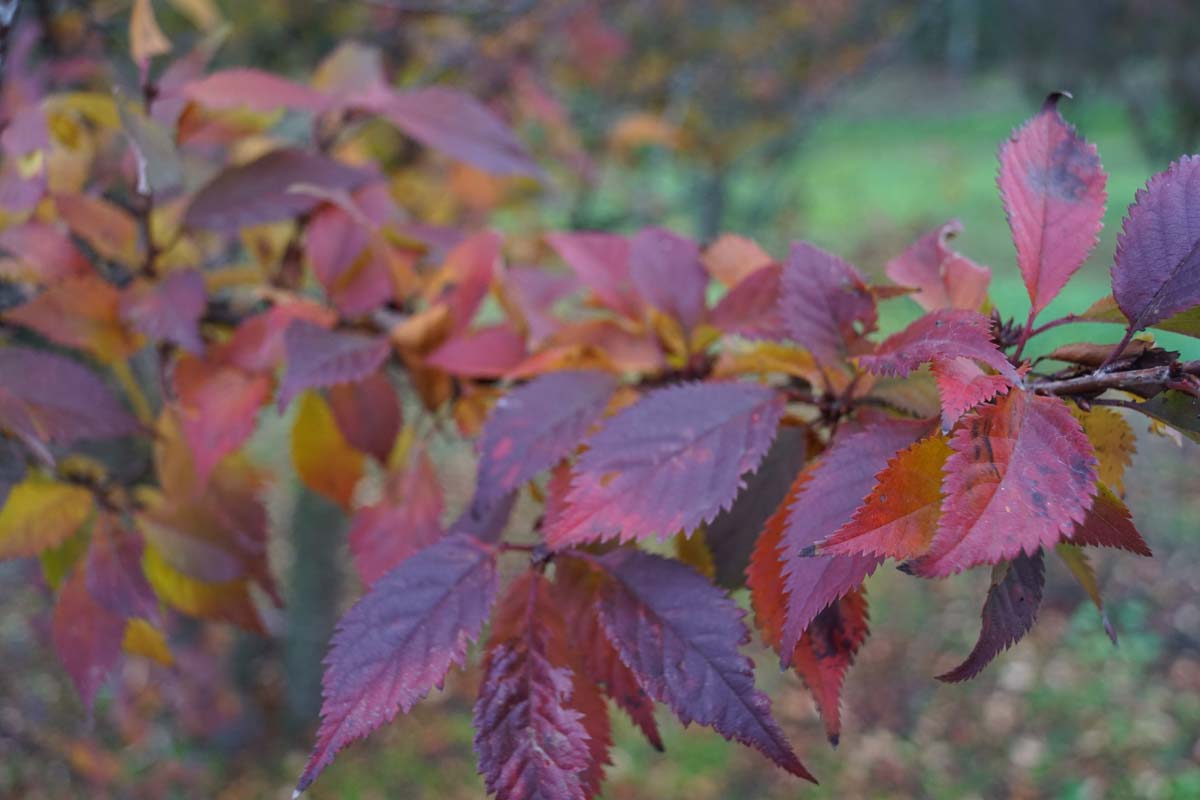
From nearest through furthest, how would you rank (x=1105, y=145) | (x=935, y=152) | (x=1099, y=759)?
(x=1099, y=759), (x=1105, y=145), (x=935, y=152)

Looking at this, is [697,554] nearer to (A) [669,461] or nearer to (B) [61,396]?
(A) [669,461]

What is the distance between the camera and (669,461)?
0.44 m

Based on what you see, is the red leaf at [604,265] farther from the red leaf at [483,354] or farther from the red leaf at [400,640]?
the red leaf at [400,640]

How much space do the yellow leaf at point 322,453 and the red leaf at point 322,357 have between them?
123 millimetres

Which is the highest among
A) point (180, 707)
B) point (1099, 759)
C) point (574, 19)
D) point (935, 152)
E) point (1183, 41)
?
point (574, 19)

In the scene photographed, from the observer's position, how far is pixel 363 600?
1.44ft

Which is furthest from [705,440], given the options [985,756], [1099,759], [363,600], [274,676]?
[274,676]

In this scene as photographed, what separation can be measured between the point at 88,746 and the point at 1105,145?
8.71 metres

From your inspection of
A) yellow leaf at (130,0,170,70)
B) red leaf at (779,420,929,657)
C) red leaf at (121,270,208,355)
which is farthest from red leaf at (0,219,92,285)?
red leaf at (779,420,929,657)

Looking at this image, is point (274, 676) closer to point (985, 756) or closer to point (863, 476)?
point (985, 756)

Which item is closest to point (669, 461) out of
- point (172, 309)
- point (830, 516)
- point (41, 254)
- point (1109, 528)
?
point (830, 516)

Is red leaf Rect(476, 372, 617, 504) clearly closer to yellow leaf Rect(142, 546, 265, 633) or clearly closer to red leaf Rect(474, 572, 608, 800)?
red leaf Rect(474, 572, 608, 800)

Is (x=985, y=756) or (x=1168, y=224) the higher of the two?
(x=1168, y=224)

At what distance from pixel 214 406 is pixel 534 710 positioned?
1.24 feet
